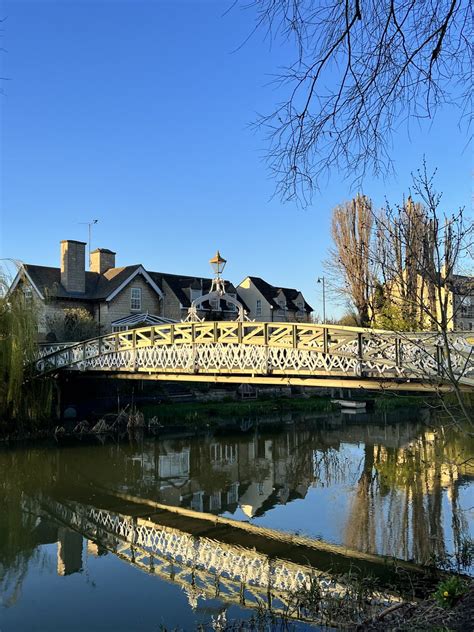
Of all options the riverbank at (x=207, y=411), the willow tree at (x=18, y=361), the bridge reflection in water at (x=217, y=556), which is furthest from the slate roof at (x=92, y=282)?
the bridge reflection in water at (x=217, y=556)

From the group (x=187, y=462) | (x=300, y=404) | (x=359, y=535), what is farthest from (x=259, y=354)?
→ (x=300, y=404)

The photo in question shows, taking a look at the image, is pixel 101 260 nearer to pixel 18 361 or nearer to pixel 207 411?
pixel 207 411

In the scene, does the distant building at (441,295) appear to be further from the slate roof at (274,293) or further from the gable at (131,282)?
the slate roof at (274,293)

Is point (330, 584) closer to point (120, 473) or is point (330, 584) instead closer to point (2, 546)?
point (2, 546)

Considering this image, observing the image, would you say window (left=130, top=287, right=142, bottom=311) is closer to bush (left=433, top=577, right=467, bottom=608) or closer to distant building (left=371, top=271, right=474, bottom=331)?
distant building (left=371, top=271, right=474, bottom=331)

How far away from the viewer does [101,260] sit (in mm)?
36938

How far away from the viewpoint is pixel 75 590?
8914 mm

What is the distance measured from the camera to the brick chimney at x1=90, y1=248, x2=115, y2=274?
36.8 metres

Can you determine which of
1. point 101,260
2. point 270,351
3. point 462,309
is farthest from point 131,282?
point 462,309

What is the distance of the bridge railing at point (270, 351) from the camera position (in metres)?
12.6

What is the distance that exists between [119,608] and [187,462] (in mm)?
10949

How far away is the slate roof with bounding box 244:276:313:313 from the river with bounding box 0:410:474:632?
27.5m

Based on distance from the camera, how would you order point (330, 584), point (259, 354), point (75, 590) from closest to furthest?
point (330, 584)
point (75, 590)
point (259, 354)

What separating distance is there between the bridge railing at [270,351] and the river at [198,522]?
1810mm
